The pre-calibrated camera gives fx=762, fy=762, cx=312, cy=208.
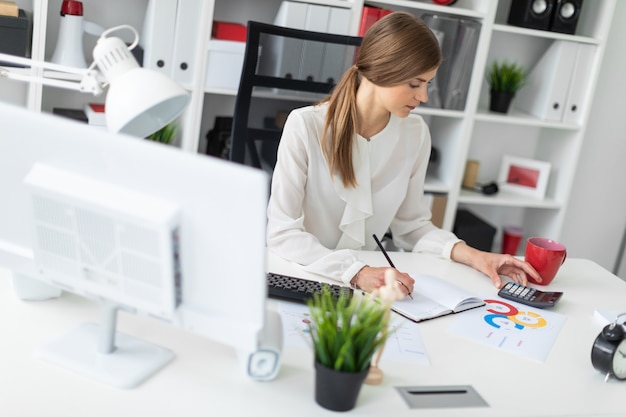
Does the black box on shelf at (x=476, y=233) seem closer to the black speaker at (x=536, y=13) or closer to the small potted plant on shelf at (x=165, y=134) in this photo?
the black speaker at (x=536, y=13)

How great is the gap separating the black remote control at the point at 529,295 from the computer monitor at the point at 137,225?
80cm

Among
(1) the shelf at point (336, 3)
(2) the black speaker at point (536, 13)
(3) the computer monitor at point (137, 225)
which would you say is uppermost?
(2) the black speaker at point (536, 13)

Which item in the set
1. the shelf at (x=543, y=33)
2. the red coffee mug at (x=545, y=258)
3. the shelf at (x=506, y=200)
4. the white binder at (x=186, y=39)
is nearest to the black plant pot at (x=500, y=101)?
the shelf at (x=543, y=33)

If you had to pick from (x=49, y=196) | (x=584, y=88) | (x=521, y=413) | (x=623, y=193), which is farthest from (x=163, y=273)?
(x=623, y=193)

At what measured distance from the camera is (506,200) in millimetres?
3363

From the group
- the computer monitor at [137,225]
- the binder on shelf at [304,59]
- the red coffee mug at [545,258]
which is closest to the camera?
the computer monitor at [137,225]

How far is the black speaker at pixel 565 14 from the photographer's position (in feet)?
10.3

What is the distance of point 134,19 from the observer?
298cm

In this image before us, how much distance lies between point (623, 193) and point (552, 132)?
564mm

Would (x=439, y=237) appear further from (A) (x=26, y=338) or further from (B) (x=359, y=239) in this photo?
(A) (x=26, y=338)

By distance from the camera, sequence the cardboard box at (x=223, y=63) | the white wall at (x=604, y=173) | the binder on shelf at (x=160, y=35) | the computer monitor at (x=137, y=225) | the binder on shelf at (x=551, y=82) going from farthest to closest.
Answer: the white wall at (x=604, y=173)
the binder on shelf at (x=551, y=82)
the cardboard box at (x=223, y=63)
the binder on shelf at (x=160, y=35)
the computer monitor at (x=137, y=225)

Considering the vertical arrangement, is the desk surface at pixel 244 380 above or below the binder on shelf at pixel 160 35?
below

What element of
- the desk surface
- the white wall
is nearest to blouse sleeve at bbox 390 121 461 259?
the desk surface

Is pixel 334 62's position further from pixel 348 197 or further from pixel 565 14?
pixel 565 14
